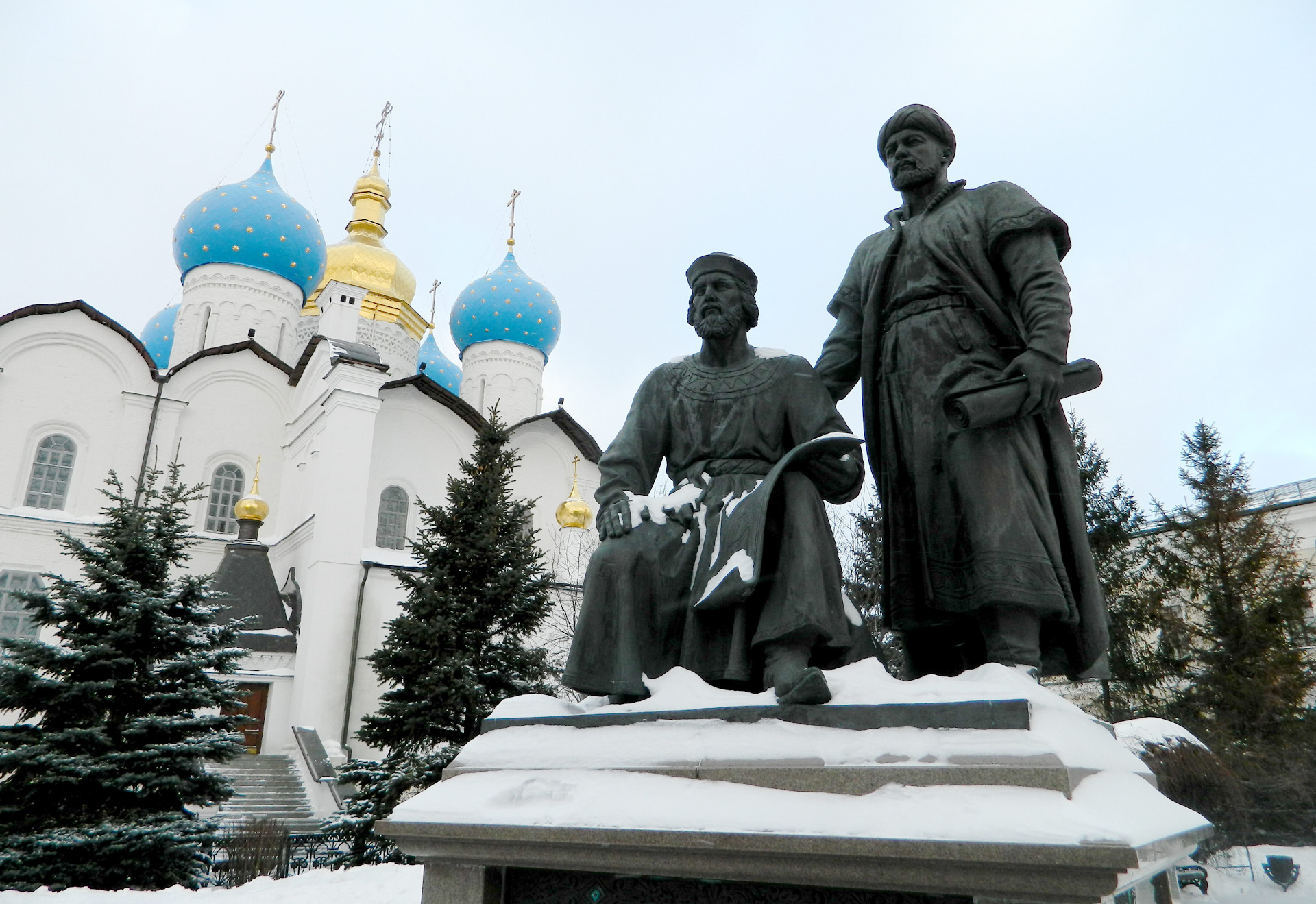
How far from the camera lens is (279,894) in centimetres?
582

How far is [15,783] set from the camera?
9.09 metres

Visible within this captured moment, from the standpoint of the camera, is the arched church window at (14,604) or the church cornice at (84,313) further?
the church cornice at (84,313)

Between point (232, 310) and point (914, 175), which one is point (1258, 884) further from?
point (232, 310)

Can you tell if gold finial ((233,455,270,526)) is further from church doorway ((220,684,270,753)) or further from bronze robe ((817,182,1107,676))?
bronze robe ((817,182,1107,676))

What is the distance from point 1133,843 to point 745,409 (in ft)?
6.30

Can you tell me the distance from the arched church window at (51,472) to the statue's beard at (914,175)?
22.6 metres

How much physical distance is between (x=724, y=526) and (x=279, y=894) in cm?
463

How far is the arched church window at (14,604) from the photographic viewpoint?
1867cm

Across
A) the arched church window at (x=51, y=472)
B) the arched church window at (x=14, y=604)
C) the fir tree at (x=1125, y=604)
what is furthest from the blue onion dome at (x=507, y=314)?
the fir tree at (x=1125, y=604)

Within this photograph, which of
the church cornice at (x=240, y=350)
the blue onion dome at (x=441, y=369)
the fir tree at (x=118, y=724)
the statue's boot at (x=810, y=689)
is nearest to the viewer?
the statue's boot at (x=810, y=689)

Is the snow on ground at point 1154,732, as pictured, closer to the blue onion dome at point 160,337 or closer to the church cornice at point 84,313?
the church cornice at point 84,313

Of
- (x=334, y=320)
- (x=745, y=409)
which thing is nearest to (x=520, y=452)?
(x=334, y=320)

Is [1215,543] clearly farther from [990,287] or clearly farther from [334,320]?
[334,320]

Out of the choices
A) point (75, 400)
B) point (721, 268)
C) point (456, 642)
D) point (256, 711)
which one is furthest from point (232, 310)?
point (721, 268)
